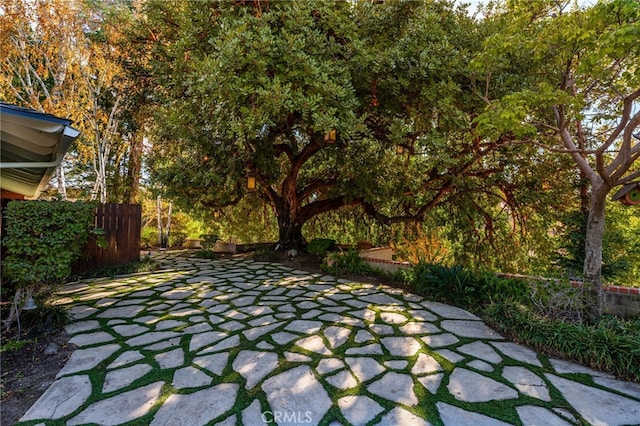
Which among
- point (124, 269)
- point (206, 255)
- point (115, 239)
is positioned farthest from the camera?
point (206, 255)

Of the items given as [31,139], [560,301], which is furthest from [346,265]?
[31,139]

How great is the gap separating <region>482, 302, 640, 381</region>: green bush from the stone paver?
143mm

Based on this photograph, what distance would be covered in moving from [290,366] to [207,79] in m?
3.52

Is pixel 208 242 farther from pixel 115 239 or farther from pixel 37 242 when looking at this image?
pixel 37 242

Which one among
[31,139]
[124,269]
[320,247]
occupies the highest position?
[31,139]

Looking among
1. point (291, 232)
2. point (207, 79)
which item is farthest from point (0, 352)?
point (291, 232)

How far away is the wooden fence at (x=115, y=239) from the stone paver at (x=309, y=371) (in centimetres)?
262

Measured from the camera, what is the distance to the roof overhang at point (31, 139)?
2.20 m

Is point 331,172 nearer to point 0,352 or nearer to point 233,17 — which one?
point 233,17

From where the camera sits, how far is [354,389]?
7.66ft

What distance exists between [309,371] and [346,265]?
385cm

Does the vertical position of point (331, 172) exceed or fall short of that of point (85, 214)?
it exceeds it

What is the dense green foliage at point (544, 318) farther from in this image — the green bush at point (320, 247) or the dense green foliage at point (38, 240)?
the dense green foliage at point (38, 240)

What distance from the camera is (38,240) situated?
10.4 ft
